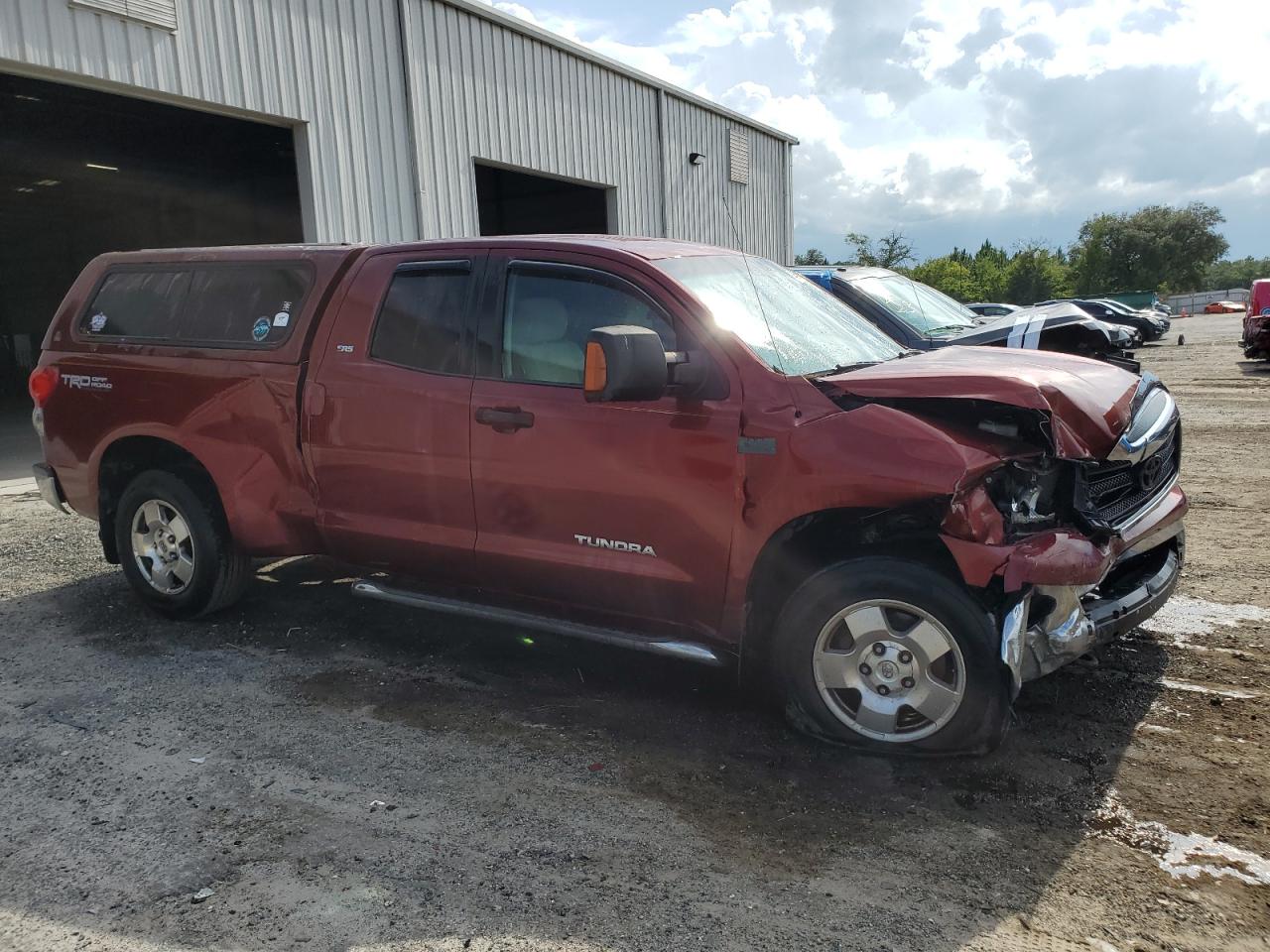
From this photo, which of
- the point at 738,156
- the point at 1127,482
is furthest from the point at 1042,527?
the point at 738,156

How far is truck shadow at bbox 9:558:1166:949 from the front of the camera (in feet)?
9.12

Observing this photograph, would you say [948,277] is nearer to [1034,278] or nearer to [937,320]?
[1034,278]

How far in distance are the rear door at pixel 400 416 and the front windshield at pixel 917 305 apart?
477cm

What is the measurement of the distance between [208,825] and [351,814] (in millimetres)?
465

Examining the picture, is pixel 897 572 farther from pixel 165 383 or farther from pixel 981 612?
pixel 165 383

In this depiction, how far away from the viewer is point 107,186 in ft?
71.8

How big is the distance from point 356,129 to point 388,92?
75 centimetres

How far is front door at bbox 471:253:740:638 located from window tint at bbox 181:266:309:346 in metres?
1.23

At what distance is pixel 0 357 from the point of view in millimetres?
24656

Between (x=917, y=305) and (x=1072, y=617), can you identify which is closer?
(x=1072, y=617)

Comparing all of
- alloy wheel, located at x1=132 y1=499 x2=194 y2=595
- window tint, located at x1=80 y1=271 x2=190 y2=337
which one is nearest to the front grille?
alloy wheel, located at x1=132 y1=499 x2=194 y2=595

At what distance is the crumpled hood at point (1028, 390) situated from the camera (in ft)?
10.8

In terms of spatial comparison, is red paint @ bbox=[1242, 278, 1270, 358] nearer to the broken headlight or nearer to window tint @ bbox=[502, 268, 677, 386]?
the broken headlight

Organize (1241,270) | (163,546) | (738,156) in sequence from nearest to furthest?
(163,546), (738,156), (1241,270)
